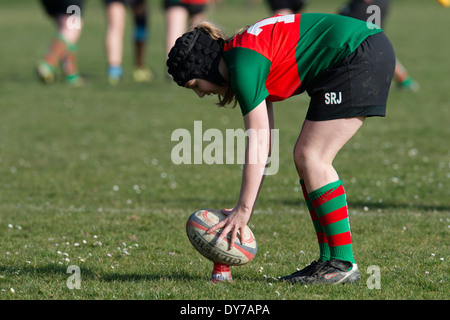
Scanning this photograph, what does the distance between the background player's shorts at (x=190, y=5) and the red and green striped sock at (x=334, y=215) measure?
9.57 metres

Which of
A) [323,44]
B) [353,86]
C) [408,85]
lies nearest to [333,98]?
[353,86]

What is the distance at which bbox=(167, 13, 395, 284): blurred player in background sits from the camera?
4.18 m

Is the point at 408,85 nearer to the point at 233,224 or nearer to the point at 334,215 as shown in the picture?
the point at 334,215

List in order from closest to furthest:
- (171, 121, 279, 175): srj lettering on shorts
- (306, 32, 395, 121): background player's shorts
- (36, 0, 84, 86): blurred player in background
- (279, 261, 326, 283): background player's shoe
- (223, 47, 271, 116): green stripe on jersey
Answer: (223, 47, 271, 116): green stripe on jersey
(306, 32, 395, 121): background player's shorts
(279, 261, 326, 283): background player's shoe
(171, 121, 279, 175): srj lettering on shorts
(36, 0, 84, 86): blurred player in background

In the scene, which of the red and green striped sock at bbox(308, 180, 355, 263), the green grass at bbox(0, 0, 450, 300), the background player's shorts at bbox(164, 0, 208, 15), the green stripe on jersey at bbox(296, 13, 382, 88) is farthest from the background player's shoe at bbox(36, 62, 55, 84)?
the red and green striped sock at bbox(308, 180, 355, 263)

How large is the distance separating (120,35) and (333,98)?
34.3 ft

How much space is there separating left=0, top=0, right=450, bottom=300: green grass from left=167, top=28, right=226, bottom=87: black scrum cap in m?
1.32

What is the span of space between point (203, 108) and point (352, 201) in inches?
229

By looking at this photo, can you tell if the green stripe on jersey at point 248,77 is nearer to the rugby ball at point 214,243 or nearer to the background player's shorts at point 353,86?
the background player's shorts at point 353,86

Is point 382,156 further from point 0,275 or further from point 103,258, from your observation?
point 0,275

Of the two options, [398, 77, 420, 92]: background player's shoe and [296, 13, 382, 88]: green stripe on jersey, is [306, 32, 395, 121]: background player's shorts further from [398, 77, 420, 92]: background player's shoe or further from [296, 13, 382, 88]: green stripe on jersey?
[398, 77, 420, 92]: background player's shoe

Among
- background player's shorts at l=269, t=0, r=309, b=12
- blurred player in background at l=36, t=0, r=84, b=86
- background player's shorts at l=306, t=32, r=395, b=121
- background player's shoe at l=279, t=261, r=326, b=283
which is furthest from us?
blurred player in background at l=36, t=0, r=84, b=86

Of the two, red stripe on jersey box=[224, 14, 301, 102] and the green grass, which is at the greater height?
red stripe on jersey box=[224, 14, 301, 102]
